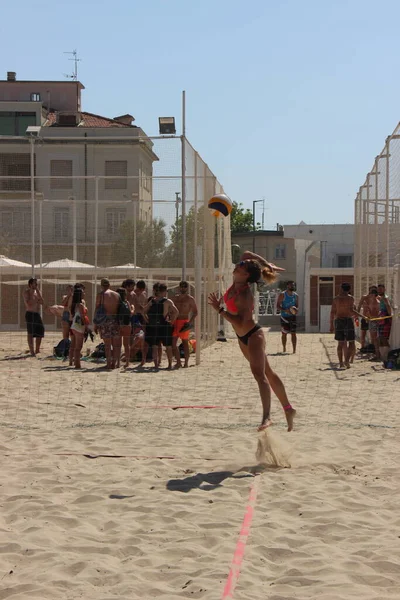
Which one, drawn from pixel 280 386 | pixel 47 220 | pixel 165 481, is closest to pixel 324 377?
pixel 280 386

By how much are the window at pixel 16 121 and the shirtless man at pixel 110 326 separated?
1094 inches

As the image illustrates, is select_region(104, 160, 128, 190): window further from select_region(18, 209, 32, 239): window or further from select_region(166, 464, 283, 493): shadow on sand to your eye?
select_region(166, 464, 283, 493): shadow on sand

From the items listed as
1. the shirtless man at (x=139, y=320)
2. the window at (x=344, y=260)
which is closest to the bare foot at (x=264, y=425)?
the shirtless man at (x=139, y=320)

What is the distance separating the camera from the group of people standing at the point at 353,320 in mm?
15312

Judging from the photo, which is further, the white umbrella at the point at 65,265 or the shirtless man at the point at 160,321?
the white umbrella at the point at 65,265

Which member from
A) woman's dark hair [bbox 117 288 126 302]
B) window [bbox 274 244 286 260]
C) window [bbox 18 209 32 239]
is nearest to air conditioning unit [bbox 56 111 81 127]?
window [bbox 18 209 32 239]

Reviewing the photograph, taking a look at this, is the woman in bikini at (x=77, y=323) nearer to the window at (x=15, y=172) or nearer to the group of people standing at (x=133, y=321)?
the group of people standing at (x=133, y=321)

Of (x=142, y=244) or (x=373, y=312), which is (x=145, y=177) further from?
(x=373, y=312)

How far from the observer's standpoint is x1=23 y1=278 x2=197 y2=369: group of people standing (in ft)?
47.3

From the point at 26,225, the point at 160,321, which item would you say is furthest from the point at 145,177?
the point at 160,321

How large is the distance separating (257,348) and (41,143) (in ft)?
57.9

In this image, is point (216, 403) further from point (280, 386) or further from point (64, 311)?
point (64, 311)

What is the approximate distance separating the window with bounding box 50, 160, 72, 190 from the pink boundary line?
18.1 meters

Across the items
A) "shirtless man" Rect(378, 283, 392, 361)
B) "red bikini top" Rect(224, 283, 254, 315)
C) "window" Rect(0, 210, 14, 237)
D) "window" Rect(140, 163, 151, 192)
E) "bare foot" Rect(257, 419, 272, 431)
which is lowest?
"bare foot" Rect(257, 419, 272, 431)
